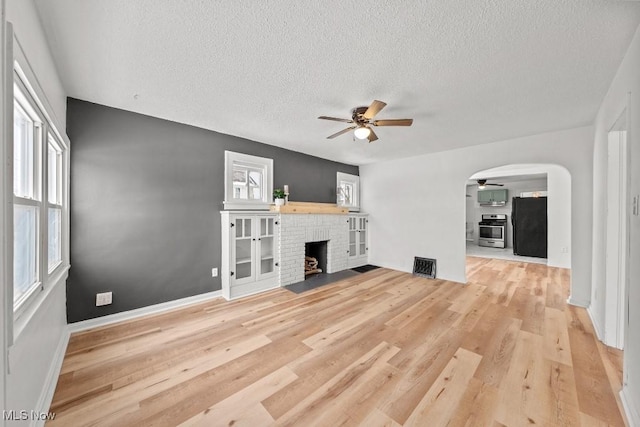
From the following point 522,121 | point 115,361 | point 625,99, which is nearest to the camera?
point 625,99

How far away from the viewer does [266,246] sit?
3.83 m

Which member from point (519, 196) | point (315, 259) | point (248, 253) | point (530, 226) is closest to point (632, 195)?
point (248, 253)

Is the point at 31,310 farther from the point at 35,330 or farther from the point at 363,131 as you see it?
the point at 363,131

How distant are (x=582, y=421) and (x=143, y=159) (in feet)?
14.1

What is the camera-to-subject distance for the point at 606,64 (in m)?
1.82

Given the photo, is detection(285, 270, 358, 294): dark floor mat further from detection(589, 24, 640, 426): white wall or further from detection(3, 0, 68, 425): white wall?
detection(589, 24, 640, 426): white wall

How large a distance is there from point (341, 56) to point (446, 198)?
3396 mm

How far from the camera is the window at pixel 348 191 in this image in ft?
17.6

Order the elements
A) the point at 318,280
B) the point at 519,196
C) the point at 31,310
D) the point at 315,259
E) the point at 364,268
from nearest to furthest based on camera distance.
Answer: the point at 31,310 < the point at 318,280 < the point at 315,259 < the point at 364,268 < the point at 519,196

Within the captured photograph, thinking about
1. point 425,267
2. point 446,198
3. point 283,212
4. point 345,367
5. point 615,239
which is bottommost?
point 345,367

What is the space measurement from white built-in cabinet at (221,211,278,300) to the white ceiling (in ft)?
4.68

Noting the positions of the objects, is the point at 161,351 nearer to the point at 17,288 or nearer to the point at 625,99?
A: the point at 17,288

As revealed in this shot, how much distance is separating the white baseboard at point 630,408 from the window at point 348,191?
14.3 feet

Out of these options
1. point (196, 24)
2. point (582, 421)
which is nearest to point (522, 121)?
point (582, 421)
